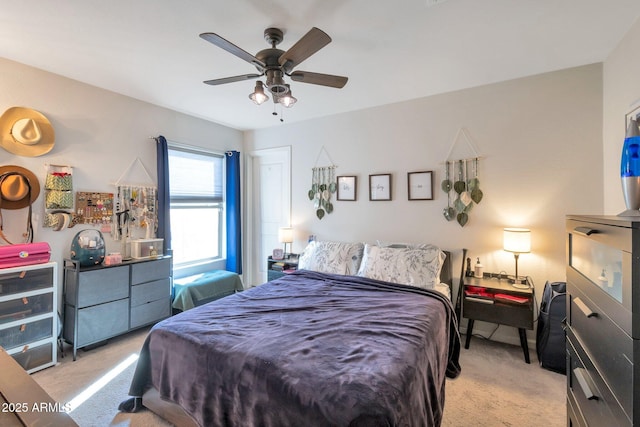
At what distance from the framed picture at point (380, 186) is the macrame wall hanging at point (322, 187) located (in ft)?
1.67

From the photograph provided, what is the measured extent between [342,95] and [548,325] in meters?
2.92

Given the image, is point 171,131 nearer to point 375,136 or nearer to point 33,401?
point 375,136

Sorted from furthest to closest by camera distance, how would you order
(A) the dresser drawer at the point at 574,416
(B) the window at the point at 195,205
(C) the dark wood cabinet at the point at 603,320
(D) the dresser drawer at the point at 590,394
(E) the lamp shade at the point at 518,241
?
(B) the window at the point at 195,205 < (E) the lamp shade at the point at 518,241 < (A) the dresser drawer at the point at 574,416 < (D) the dresser drawer at the point at 590,394 < (C) the dark wood cabinet at the point at 603,320

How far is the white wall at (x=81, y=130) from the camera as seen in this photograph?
249 centimetres

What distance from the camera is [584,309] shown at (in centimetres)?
123

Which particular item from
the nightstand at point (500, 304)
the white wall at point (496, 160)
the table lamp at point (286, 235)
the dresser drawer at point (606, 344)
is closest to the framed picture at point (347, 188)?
the white wall at point (496, 160)

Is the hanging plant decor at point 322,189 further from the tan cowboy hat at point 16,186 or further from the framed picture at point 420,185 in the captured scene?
the tan cowboy hat at point 16,186

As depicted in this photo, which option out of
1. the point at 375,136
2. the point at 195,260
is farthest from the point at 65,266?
the point at 375,136

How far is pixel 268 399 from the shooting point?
1.30m

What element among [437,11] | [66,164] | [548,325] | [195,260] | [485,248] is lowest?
[548,325]

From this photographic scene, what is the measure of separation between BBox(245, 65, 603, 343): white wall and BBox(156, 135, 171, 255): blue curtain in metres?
1.76

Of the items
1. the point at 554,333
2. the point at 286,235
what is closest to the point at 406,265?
the point at 554,333

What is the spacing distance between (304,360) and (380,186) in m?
2.49

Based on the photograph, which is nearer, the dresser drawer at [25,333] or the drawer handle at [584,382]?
the drawer handle at [584,382]
